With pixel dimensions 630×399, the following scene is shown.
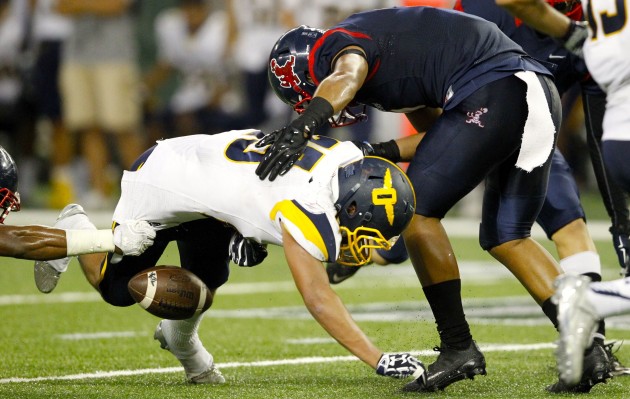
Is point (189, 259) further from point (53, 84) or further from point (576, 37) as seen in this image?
point (53, 84)

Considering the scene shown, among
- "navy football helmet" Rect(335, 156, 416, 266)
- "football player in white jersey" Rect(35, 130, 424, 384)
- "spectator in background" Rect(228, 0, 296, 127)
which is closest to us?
"football player in white jersey" Rect(35, 130, 424, 384)

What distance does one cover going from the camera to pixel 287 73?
15.1 feet

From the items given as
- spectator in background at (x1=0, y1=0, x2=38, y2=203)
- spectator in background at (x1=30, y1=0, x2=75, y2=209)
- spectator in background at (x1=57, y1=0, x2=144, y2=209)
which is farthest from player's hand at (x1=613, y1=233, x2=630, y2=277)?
spectator in background at (x1=0, y1=0, x2=38, y2=203)

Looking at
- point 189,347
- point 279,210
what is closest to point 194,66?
point 189,347

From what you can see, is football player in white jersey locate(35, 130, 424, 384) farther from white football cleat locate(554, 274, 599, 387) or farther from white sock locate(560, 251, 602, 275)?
white sock locate(560, 251, 602, 275)

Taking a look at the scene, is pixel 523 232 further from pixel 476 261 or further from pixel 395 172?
pixel 476 261

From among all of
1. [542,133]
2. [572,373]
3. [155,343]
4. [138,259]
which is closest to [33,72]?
[155,343]

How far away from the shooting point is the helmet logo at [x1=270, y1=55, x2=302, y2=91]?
4.57 m

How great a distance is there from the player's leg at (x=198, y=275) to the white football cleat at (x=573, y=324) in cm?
145

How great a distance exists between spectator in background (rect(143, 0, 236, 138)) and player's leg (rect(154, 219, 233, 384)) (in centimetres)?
775

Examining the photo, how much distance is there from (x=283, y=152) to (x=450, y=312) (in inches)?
34.7

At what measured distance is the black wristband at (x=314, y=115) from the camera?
13.6 feet

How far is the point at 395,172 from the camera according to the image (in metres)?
4.14

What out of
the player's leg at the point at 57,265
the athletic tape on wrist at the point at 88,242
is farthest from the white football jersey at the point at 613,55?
the player's leg at the point at 57,265
